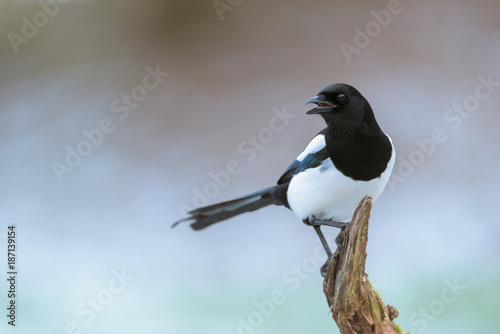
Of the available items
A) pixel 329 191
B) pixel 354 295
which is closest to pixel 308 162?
pixel 329 191

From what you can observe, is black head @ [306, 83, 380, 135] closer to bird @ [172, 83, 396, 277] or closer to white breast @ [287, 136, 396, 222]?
bird @ [172, 83, 396, 277]

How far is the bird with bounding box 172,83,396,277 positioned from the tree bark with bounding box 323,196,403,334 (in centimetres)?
9

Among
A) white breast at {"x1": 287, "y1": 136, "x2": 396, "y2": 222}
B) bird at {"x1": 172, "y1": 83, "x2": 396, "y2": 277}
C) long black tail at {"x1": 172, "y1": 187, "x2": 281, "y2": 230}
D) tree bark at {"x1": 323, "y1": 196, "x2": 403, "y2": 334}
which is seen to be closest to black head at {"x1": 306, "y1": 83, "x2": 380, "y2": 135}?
bird at {"x1": 172, "y1": 83, "x2": 396, "y2": 277}

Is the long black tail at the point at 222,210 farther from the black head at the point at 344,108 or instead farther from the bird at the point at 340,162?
the black head at the point at 344,108

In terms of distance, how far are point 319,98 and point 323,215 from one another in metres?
0.33

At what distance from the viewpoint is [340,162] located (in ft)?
5.07

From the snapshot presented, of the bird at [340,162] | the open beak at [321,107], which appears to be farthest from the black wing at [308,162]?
the open beak at [321,107]

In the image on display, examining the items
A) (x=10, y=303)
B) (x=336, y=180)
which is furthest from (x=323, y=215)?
(x=10, y=303)

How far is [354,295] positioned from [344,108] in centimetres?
46

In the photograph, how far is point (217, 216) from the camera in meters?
1.91

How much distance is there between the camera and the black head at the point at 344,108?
1.51 metres

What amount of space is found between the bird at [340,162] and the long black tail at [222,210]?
20 centimetres

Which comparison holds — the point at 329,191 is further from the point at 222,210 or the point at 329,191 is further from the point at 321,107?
the point at 222,210

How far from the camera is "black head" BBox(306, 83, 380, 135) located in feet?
4.95
